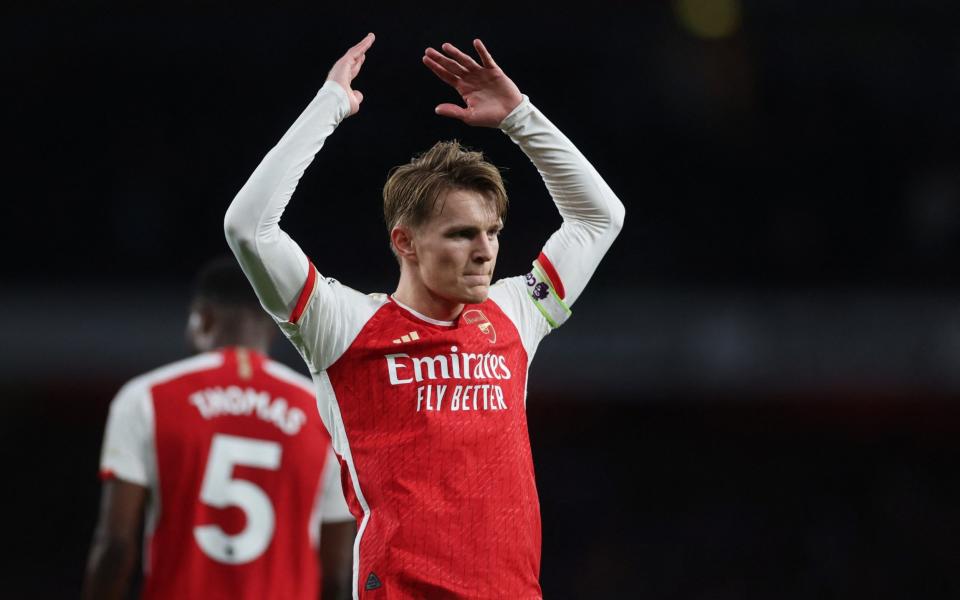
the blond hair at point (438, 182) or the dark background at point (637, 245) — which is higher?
the dark background at point (637, 245)

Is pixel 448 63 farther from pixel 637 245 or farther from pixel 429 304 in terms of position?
pixel 637 245

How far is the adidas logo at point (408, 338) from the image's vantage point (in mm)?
3176

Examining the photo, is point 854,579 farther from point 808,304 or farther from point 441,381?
point 441,381

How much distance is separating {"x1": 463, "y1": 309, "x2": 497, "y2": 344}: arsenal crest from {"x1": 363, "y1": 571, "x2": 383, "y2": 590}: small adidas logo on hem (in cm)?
70

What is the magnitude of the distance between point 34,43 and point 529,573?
10.7 meters

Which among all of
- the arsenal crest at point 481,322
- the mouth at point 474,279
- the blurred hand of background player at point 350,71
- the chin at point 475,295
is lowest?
the arsenal crest at point 481,322

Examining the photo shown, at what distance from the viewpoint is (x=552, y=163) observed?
3482mm

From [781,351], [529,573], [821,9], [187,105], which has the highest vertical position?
[821,9]

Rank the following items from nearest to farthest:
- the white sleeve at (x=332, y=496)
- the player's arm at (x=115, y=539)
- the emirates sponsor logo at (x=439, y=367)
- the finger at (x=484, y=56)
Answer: the emirates sponsor logo at (x=439, y=367), the finger at (x=484, y=56), the player's arm at (x=115, y=539), the white sleeve at (x=332, y=496)

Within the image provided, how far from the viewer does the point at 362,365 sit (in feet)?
10.4

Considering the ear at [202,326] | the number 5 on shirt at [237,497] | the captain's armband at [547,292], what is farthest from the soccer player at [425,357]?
the ear at [202,326]

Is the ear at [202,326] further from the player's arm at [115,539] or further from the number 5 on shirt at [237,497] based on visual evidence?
the player's arm at [115,539]

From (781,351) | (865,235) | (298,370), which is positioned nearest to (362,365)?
(298,370)

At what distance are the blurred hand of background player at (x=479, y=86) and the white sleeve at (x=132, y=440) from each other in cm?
141
